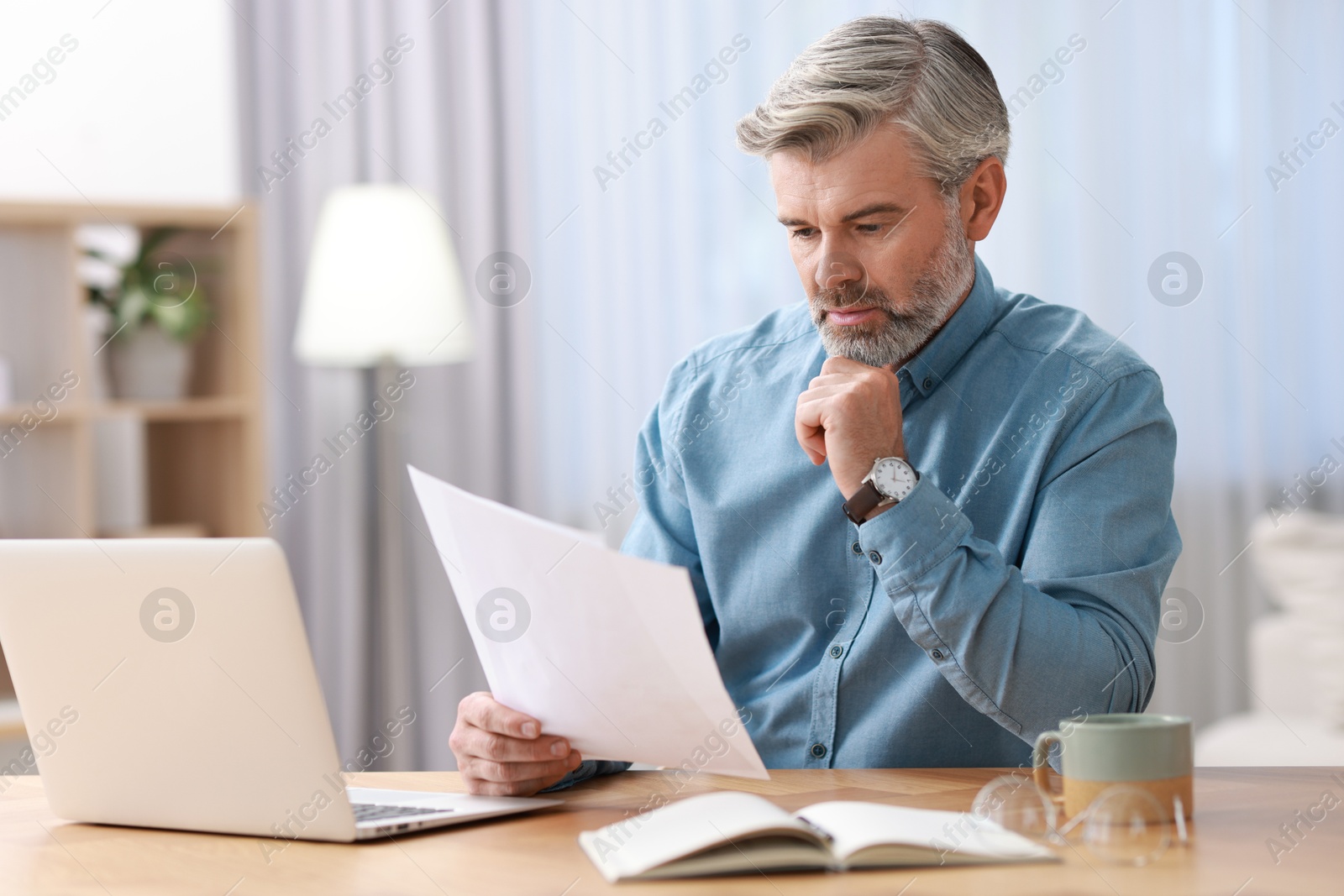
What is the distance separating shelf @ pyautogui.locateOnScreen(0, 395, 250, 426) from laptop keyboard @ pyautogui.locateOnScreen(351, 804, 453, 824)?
1.85m

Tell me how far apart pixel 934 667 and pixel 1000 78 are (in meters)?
1.94

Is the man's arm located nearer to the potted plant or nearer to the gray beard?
the gray beard

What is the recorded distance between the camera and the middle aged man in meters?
1.15

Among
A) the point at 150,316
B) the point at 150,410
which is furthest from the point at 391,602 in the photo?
the point at 150,316

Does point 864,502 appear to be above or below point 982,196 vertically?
below

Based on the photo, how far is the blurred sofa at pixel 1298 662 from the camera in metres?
2.23

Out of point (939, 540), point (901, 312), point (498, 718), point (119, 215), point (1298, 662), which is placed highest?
point (119, 215)

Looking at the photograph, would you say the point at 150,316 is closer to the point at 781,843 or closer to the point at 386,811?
the point at 386,811

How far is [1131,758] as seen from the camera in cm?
85

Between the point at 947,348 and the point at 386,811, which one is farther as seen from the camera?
the point at 947,348

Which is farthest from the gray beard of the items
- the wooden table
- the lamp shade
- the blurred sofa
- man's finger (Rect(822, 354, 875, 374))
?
the lamp shade

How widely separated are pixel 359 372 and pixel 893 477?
1956 millimetres

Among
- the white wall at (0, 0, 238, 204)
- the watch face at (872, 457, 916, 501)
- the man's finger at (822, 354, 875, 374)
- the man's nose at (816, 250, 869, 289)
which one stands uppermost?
the white wall at (0, 0, 238, 204)

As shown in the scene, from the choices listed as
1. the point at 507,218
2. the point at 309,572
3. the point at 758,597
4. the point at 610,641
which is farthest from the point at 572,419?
the point at 610,641
